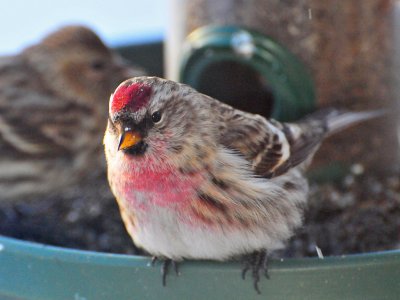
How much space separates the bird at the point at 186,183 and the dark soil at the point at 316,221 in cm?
55

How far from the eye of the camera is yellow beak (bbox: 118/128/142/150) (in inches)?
107

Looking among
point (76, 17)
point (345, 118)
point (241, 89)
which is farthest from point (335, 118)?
point (76, 17)

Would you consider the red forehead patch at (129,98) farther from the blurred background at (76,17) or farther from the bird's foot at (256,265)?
the blurred background at (76,17)

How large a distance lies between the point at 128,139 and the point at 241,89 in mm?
1437

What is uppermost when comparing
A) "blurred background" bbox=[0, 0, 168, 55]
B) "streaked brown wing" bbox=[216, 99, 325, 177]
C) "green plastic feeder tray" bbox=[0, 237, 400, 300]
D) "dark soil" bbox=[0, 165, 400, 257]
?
"streaked brown wing" bbox=[216, 99, 325, 177]

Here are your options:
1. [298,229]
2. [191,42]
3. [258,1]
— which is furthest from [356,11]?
[298,229]

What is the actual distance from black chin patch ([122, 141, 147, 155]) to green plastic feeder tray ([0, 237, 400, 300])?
1.02 feet

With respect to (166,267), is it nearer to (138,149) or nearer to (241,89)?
(138,149)

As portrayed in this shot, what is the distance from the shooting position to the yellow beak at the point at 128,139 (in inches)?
107

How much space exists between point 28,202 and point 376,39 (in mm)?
1713


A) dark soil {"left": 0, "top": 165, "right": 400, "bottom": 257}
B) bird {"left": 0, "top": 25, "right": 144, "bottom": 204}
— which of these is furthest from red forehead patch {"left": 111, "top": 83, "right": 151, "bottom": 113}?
bird {"left": 0, "top": 25, "right": 144, "bottom": 204}

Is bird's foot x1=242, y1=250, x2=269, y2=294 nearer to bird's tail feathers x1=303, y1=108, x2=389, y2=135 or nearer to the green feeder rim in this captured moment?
bird's tail feathers x1=303, y1=108, x2=389, y2=135

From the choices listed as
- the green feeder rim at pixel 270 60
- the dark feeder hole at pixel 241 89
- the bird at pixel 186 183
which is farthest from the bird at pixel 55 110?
the bird at pixel 186 183

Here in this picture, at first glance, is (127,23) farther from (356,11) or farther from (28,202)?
(356,11)
